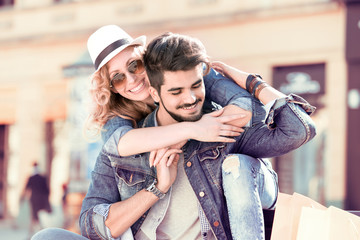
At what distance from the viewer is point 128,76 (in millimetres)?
3037

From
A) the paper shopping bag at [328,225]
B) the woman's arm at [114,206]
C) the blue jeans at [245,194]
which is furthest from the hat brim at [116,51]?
the paper shopping bag at [328,225]

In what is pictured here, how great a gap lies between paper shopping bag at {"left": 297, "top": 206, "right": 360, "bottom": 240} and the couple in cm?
20

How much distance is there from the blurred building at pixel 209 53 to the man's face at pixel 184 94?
24.1ft

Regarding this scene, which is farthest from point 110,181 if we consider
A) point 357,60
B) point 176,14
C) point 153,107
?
point 176,14

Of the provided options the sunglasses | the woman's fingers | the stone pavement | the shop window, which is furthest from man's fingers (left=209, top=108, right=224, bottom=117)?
the stone pavement

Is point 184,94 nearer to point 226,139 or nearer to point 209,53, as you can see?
point 226,139

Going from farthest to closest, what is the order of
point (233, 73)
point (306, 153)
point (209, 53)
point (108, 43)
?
point (209, 53)
point (306, 153)
point (108, 43)
point (233, 73)

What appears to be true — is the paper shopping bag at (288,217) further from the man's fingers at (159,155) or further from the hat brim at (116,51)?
the hat brim at (116,51)

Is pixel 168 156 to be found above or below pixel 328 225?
above

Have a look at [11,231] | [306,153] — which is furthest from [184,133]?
[11,231]

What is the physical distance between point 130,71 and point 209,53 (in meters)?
7.87

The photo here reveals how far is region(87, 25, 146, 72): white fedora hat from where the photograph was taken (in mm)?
3098

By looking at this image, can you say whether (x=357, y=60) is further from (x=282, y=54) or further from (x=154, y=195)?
(x=154, y=195)

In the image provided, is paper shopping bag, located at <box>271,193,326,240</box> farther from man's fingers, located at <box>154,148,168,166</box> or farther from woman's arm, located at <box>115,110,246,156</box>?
man's fingers, located at <box>154,148,168,166</box>
